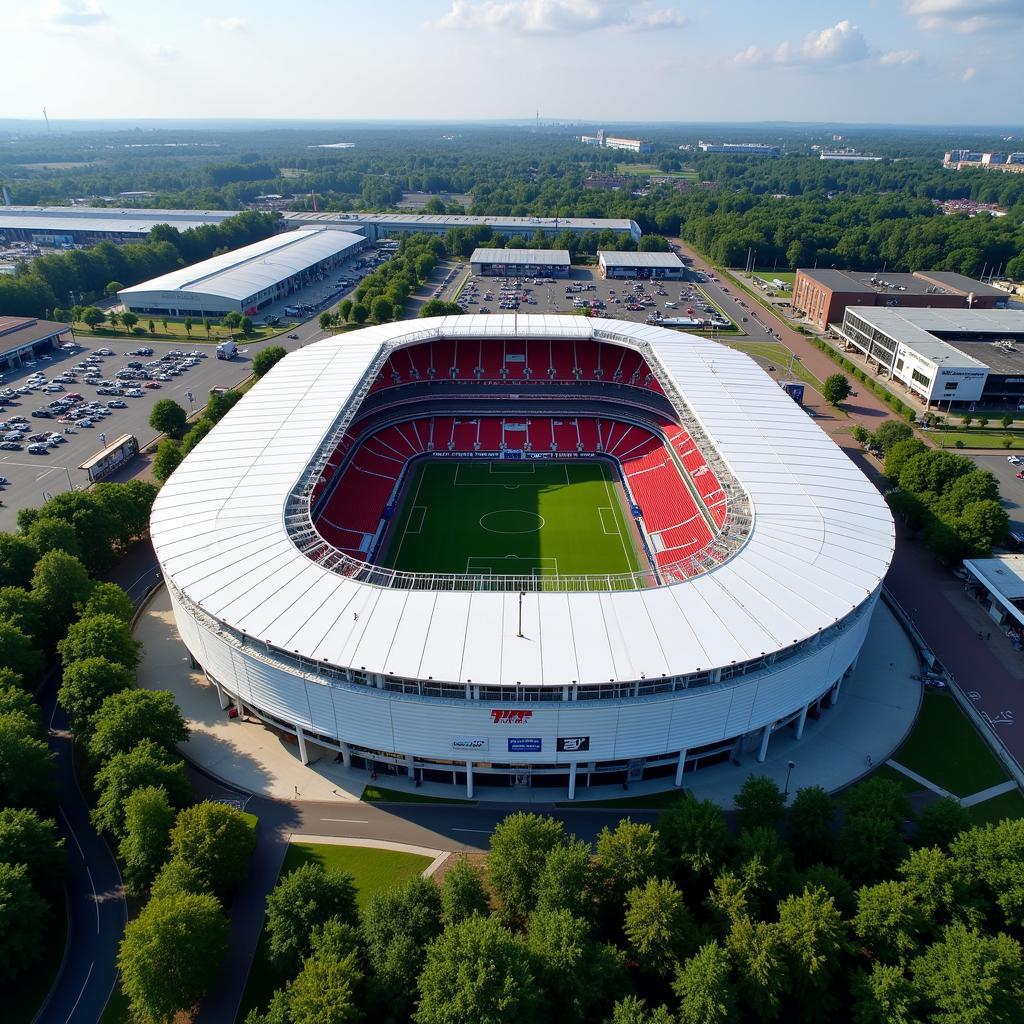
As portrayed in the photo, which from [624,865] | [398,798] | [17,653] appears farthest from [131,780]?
[624,865]

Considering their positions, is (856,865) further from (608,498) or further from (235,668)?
(608,498)

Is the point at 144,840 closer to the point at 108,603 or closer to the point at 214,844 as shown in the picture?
the point at 214,844

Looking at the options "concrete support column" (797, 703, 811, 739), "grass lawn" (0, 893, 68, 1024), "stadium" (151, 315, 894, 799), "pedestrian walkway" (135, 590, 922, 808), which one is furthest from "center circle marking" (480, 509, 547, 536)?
"grass lawn" (0, 893, 68, 1024)

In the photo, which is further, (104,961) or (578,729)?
(578,729)

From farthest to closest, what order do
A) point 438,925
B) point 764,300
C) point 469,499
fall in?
point 764,300
point 469,499
point 438,925

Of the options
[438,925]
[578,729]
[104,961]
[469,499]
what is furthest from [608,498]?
[104,961]

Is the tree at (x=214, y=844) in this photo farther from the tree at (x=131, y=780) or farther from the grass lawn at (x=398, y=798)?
the grass lawn at (x=398, y=798)

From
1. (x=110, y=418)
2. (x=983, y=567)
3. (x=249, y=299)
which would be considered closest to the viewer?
(x=983, y=567)

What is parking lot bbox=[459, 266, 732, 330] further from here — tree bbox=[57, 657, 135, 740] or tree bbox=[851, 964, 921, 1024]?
tree bbox=[851, 964, 921, 1024]
